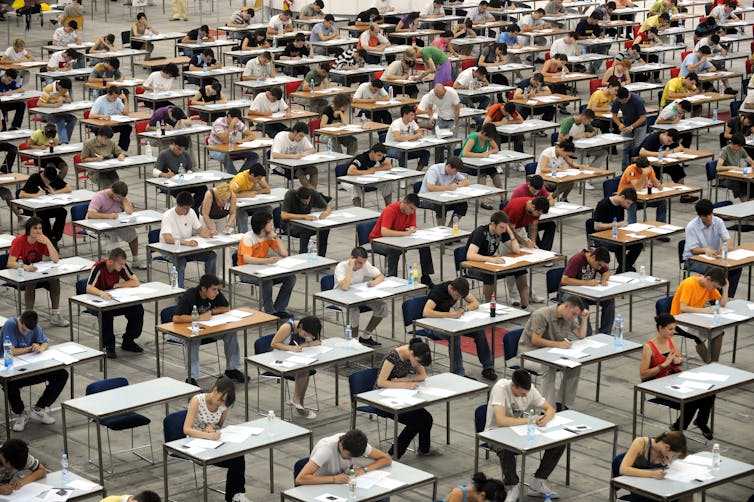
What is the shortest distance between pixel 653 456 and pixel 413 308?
4.36 metres

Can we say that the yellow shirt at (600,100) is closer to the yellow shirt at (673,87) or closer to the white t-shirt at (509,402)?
the yellow shirt at (673,87)

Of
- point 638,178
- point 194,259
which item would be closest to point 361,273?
point 194,259

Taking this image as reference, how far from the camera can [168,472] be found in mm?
13516

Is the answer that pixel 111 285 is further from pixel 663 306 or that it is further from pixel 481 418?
pixel 663 306

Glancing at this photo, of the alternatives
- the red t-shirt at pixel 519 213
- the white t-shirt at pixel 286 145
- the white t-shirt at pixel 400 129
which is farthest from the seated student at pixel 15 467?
the white t-shirt at pixel 400 129

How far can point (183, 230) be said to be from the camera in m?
17.8

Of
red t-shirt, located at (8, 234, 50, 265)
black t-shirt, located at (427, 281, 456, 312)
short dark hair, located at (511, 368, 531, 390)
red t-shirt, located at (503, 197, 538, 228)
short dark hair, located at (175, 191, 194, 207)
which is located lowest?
short dark hair, located at (511, 368, 531, 390)

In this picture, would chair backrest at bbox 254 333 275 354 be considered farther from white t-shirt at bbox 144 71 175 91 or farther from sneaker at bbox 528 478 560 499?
white t-shirt at bbox 144 71 175 91

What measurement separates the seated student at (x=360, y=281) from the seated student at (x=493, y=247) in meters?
1.42

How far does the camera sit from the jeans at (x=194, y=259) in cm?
A: 1769

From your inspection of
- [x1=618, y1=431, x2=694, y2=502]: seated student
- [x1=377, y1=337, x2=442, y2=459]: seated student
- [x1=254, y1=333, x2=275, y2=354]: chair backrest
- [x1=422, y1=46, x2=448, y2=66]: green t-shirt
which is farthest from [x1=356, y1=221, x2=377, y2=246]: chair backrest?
[x1=422, y1=46, x2=448, y2=66]: green t-shirt

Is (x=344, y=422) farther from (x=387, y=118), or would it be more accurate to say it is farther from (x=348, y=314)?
(x=387, y=118)

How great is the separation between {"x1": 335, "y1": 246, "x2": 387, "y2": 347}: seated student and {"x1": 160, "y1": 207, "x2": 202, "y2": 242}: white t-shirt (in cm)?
249

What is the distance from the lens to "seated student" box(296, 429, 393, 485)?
38.1 feet
